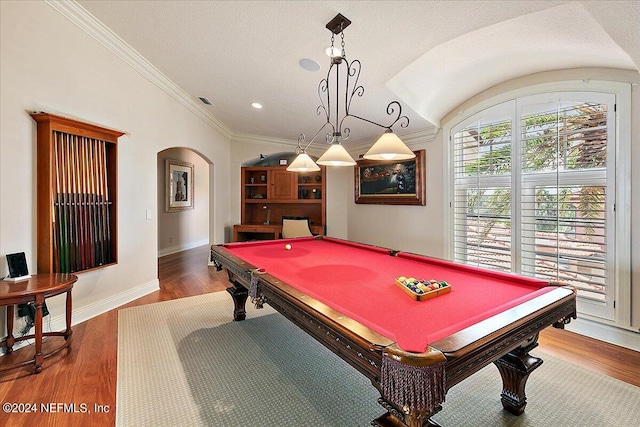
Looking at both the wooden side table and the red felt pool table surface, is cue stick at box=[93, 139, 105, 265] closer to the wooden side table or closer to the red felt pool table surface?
the wooden side table

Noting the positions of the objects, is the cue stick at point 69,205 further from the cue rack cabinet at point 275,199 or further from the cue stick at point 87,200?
the cue rack cabinet at point 275,199

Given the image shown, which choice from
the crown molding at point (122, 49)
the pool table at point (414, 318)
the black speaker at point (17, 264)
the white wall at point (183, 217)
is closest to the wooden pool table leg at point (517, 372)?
the pool table at point (414, 318)

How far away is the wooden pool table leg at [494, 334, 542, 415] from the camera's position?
1.69 metres

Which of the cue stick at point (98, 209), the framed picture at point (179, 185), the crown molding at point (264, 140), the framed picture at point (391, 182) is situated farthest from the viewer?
the framed picture at point (179, 185)

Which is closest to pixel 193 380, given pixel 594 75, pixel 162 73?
pixel 162 73

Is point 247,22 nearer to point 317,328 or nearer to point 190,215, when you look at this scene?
point 317,328

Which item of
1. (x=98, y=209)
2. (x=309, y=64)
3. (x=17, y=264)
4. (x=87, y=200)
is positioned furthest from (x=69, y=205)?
(x=309, y=64)

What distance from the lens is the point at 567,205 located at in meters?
2.88

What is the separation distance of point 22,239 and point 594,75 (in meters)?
5.43

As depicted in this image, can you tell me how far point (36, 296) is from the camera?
208 centimetres

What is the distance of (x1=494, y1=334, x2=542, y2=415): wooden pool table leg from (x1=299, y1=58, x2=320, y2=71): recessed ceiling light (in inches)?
122

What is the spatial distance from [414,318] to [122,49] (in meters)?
4.05

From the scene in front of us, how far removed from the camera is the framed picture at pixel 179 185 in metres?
6.80

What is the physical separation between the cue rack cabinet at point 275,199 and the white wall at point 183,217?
5.10 ft
